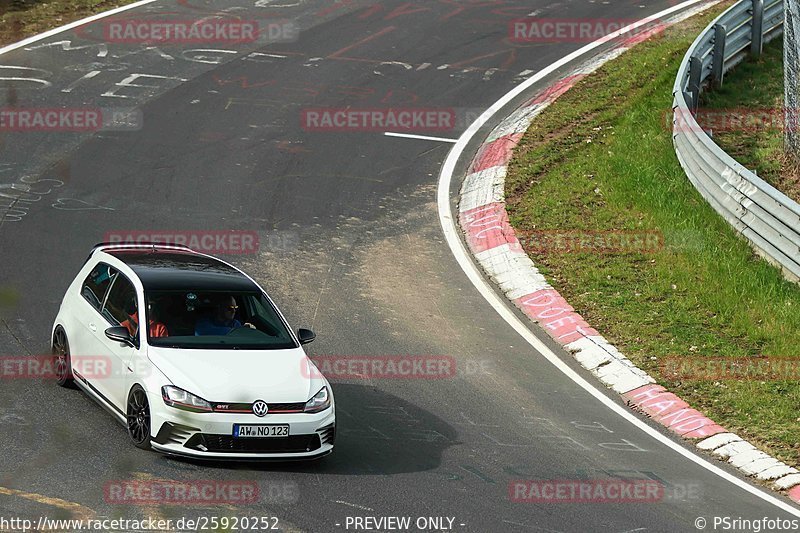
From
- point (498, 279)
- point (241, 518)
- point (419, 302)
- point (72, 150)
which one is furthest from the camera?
point (72, 150)

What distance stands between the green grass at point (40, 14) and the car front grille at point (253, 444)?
15445 mm

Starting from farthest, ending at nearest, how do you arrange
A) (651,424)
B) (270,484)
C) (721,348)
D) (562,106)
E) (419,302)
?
(562,106), (419,302), (721,348), (651,424), (270,484)

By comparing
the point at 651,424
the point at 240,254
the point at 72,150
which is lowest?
the point at 651,424

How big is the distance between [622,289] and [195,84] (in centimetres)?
997

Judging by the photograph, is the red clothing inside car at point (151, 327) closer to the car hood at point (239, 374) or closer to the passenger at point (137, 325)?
the passenger at point (137, 325)

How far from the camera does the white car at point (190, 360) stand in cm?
984

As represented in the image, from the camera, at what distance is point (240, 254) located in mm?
15602

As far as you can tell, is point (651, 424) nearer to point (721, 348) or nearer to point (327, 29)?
point (721, 348)

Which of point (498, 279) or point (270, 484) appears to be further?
point (498, 279)

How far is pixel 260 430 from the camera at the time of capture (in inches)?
388

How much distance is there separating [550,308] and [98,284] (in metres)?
5.82

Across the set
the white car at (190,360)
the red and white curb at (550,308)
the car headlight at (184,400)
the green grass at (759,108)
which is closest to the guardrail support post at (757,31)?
the green grass at (759,108)

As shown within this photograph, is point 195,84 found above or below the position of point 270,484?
above

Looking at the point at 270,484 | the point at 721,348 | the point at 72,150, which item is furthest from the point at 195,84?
the point at 270,484
